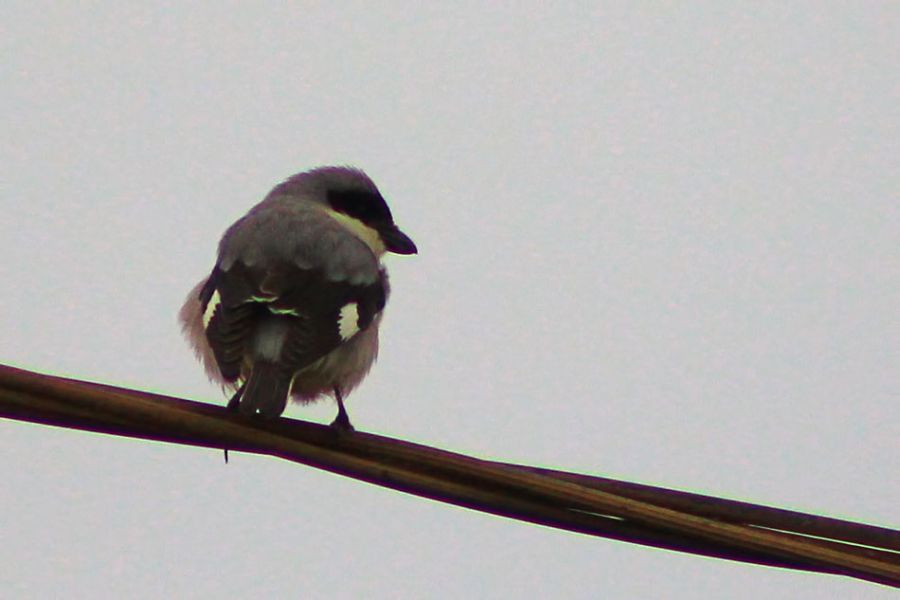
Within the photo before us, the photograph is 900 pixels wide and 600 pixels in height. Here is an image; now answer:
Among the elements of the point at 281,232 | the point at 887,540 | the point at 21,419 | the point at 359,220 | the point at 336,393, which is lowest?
the point at 21,419

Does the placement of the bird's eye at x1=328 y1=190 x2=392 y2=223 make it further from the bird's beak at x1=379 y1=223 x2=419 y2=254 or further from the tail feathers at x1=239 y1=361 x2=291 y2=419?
the tail feathers at x1=239 y1=361 x2=291 y2=419

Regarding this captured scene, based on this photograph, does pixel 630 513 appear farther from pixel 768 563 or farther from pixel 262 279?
pixel 262 279

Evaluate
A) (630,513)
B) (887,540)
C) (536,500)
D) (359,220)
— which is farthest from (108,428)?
(359,220)

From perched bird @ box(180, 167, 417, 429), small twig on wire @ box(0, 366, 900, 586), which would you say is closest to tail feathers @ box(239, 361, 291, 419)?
perched bird @ box(180, 167, 417, 429)

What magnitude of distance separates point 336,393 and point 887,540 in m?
2.68

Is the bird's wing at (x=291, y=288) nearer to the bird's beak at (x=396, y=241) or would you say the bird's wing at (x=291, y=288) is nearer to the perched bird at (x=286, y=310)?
the perched bird at (x=286, y=310)

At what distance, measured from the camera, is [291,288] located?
4867mm

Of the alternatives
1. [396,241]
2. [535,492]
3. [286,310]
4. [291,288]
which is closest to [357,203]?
[396,241]

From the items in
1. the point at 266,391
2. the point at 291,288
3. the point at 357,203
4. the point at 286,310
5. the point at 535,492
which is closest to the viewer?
the point at 535,492

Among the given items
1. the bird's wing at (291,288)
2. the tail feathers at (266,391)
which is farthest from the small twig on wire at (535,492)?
the bird's wing at (291,288)

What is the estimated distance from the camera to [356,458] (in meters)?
3.18

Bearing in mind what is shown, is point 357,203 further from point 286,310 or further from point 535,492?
point 535,492

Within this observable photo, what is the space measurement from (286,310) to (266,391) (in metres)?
0.50

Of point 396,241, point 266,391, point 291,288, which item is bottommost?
point 266,391
